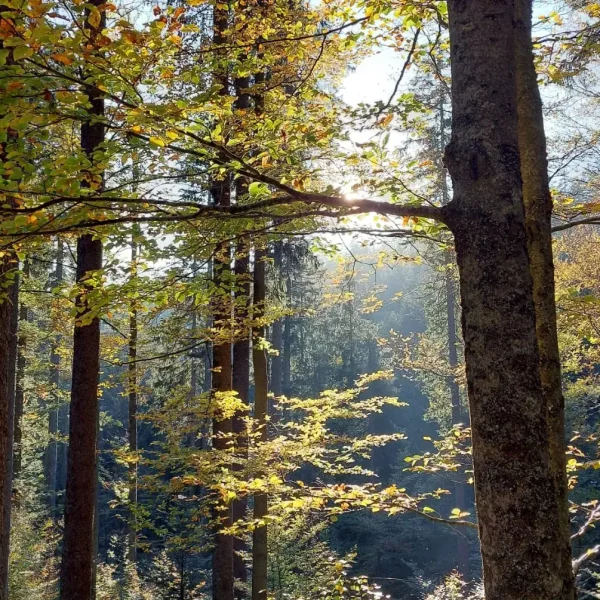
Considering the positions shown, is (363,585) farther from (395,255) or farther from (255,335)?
(255,335)

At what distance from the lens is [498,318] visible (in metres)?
1.76

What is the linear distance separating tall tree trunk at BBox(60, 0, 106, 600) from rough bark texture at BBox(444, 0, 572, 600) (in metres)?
4.72

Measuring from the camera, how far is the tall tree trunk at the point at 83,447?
5.72 meters

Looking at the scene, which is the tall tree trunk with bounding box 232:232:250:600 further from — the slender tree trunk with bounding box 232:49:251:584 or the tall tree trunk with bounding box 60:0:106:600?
the tall tree trunk with bounding box 60:0:106:600

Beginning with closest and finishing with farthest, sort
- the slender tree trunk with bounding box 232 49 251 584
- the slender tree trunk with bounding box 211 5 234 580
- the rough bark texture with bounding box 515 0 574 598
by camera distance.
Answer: the rough bark texture with bounding box 515 0 574 598, the slender tree trunk with bounding box 232 49 251 584, the slender tree trunk with bounding box 211 5 234 580

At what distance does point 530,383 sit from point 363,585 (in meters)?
4.19

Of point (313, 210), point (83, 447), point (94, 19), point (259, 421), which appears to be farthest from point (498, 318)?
point (259, 421)

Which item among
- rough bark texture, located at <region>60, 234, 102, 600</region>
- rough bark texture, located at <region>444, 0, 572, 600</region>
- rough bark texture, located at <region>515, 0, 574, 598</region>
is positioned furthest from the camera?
rough bark texture, located at <region>60, 234, 102, 600</region>

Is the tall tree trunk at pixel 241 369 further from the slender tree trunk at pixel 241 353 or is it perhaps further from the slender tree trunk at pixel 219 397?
the slender tree trunk at pixel 219 397

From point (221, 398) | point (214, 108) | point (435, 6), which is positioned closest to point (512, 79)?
point (435, 6)

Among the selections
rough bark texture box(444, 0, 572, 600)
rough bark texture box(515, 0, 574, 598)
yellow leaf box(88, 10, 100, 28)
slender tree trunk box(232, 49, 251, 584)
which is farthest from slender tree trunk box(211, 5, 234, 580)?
rough bark texture box(444, 0, 572, 600)

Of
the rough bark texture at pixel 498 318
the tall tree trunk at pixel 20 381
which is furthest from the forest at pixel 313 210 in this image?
the tall tree trunk at pixel 20 381

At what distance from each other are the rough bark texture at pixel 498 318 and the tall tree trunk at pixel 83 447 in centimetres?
472

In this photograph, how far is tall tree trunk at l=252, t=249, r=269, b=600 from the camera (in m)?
7.47
